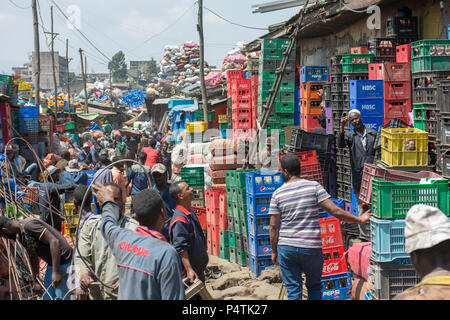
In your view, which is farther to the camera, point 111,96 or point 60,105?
point 111,96

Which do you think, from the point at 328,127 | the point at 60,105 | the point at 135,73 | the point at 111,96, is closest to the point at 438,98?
the point at 328,127

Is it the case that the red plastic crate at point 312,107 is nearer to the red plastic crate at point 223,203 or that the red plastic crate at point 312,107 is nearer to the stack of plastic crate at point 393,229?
the red plastic crate at point 223,203

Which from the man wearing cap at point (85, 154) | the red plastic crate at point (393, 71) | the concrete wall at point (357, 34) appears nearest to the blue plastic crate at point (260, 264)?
the red plastic crate at point (393, 71)

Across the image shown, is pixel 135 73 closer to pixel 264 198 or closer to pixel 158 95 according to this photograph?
pixel 158 95

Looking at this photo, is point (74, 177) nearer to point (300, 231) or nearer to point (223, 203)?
point (223, 203)

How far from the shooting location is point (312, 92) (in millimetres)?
11625

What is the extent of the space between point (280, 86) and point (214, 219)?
4938 mm

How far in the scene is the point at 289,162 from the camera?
17.2ft

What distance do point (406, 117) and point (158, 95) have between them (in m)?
31.4

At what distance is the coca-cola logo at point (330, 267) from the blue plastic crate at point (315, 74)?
618cm

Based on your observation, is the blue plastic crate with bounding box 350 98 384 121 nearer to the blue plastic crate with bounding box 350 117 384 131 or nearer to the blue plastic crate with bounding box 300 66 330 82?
the blue plastic crate with bounding box 350 117 384 131

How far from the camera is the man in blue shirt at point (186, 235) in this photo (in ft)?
16.3

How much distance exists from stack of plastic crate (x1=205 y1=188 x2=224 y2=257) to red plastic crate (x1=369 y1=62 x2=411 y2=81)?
336 centimetres

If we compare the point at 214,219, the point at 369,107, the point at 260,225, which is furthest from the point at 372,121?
the point at 214,219
